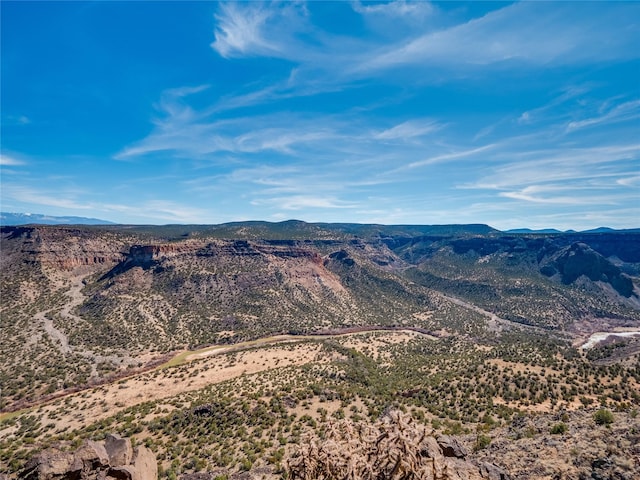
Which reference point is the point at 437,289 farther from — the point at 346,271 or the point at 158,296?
the point at 158,296

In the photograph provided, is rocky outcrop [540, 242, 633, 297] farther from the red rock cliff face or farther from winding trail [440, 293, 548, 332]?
the red rock cliff face

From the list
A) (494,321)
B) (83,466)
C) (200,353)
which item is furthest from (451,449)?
(494,321)

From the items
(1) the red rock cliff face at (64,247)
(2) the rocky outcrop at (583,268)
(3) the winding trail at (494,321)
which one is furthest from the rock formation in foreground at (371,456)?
(2) the rocky outcrop at (583,268)

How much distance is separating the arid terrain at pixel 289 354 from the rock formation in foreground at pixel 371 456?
426 millimetres

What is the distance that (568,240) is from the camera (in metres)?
173

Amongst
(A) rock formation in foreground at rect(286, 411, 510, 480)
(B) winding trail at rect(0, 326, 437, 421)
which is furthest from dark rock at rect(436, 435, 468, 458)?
(B) winding trail at rect(0, 326, 437, 421)

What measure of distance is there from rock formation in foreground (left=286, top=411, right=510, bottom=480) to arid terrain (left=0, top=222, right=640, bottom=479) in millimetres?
426

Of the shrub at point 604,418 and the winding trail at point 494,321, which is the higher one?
Result: the shrub at point 604,418

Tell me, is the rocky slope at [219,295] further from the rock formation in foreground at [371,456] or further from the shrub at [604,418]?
the shrub at [604,418]

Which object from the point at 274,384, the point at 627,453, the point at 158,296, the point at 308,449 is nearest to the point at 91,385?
the point at 274,384

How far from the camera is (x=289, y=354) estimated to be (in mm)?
61625

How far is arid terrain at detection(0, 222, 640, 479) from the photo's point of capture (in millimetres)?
25625

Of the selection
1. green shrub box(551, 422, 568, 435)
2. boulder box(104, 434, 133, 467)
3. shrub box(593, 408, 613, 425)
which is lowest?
boulder box(104, 434, 133, 467)

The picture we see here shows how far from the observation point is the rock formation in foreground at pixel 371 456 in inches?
344
